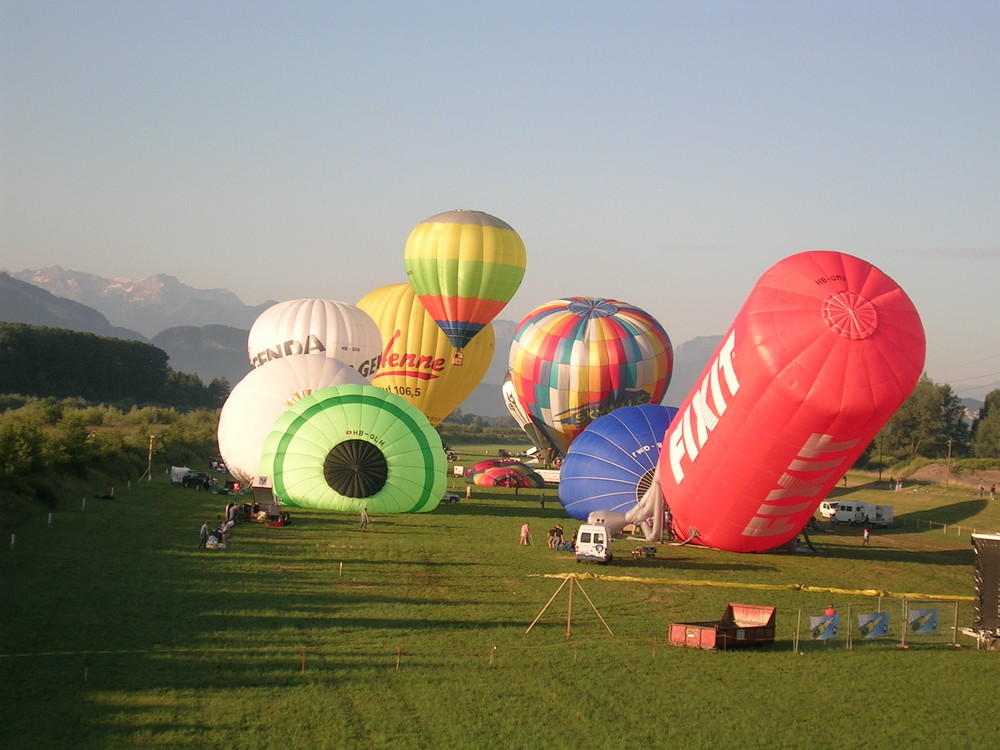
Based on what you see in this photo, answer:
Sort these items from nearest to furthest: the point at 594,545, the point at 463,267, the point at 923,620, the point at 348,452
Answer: the point at 923,620 → the point at 594,545 → the point at 348,452 → the point at 463,267

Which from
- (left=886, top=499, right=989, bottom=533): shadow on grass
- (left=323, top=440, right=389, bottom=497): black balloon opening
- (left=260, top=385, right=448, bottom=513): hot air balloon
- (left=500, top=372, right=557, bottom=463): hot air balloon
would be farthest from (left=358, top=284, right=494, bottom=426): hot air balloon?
(left=886, top=499, right=989, bottom=533): shadow on grass

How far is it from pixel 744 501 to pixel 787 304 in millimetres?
4560

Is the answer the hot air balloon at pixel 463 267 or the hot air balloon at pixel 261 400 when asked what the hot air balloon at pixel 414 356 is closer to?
the hot air balloon at pixel 463 267

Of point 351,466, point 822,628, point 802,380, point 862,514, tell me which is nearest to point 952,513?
point 862,514

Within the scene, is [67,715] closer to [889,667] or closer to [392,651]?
[392,651]

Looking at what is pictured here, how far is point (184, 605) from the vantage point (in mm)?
16469

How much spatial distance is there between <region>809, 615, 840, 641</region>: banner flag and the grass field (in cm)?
24

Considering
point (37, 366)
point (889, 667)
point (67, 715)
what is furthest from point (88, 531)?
point (37, 366)

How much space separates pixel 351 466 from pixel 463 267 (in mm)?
13801

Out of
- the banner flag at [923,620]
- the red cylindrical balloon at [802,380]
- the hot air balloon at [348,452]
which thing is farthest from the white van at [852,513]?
the banner flag at [923,620]

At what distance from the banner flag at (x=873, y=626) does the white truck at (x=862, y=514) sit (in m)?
21.9

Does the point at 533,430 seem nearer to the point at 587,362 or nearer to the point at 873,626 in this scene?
the point at 587,362

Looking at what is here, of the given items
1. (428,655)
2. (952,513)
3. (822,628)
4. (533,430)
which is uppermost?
(533,430)

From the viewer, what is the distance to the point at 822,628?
647 inches
